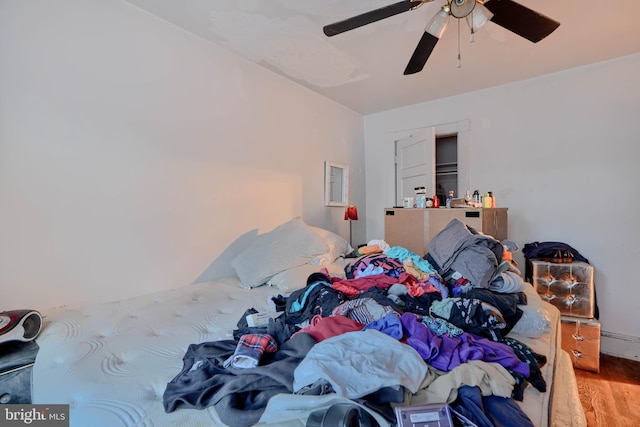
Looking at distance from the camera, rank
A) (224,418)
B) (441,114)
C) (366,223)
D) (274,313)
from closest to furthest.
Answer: (224,418) → (274,313) → (441,114) → (366,223)

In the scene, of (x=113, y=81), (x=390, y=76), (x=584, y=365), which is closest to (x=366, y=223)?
(x=390, y=76)

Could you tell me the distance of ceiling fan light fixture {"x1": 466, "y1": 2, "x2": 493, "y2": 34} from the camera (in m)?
1.36

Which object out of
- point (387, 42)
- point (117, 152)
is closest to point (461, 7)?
point (387, 42)

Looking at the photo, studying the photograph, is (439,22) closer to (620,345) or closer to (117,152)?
(117,152)

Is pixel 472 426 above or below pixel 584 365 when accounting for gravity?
above

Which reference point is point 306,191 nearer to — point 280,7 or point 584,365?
point 280,7

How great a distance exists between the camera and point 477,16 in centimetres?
141

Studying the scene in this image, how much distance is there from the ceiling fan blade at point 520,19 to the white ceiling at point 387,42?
430 mm

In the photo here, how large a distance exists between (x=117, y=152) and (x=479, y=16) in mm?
2220

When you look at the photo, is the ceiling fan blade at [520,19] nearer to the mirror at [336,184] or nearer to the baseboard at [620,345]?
the mirror at [336,184]

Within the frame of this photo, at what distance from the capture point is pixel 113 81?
5.67 ft

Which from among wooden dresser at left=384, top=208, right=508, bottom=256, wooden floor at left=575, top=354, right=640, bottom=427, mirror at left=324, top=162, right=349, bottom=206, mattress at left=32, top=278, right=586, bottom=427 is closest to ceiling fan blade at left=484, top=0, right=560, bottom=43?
wooden dresser at left=384, top=208, right=508, bottom=256

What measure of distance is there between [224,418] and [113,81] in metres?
2.00

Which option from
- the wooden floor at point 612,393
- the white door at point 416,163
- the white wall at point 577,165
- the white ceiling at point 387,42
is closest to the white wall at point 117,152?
the white ceiling at point 387,42
